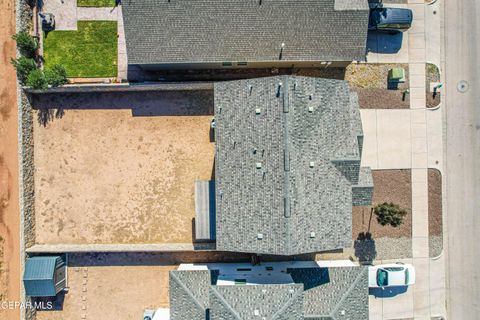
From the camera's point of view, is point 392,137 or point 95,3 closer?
point 95,3

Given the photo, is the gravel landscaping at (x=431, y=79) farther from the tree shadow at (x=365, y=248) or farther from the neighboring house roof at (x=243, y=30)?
the tree shadow at (x=365, y=248)

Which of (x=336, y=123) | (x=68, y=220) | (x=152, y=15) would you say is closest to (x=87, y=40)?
(x=152, y=15)

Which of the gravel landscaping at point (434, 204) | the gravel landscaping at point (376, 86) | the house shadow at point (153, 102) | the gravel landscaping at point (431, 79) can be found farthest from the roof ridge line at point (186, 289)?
the gravel landscaping at point (431, 79)

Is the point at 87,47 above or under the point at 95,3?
under

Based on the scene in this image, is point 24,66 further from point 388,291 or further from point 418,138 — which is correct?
point 388,291

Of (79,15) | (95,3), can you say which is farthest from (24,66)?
(95,3)

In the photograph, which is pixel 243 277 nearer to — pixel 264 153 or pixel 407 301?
pixel 264 153

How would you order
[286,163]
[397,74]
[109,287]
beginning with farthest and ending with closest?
[109,287] < [397,74] < [286,163]
